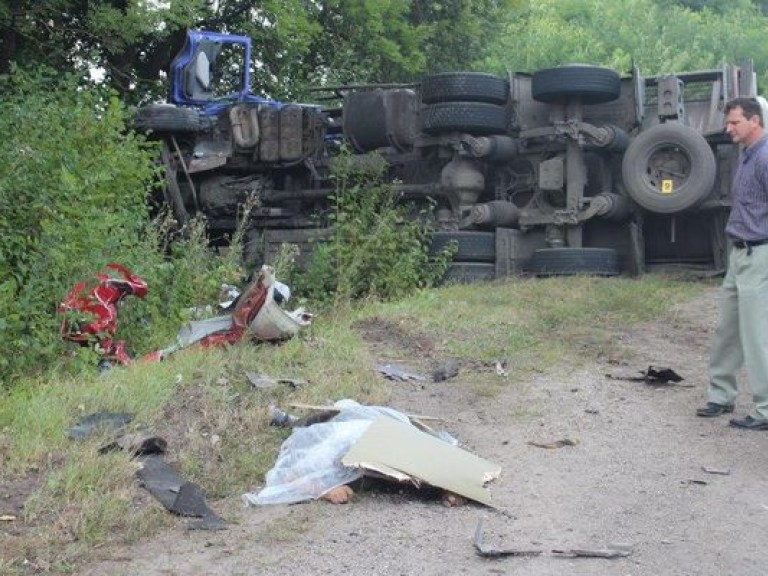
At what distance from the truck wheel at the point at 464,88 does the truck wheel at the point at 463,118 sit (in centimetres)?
8

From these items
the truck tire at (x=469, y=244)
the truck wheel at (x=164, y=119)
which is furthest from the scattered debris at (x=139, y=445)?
the truck wheel at (x=164, y=119)

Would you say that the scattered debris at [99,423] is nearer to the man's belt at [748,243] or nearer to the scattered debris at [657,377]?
the scattered debris at [657,377]

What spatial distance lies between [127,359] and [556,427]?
9.60ft

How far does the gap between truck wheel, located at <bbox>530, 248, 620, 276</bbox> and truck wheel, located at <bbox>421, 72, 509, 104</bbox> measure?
183cm

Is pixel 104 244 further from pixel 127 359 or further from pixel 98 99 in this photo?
pixel 98 99

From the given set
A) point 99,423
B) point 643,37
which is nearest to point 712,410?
point 99,423

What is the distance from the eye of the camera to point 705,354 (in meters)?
8.55

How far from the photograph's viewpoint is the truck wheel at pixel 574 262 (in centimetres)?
1140

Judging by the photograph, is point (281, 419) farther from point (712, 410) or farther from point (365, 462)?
point (712, 410)

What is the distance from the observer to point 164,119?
509 inches

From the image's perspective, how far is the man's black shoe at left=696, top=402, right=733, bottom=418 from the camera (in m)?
6.57

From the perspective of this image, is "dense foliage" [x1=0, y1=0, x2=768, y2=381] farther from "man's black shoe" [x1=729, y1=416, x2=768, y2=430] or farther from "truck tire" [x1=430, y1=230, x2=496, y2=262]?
"man's black shoe" [x1=729, y1=416, x2=768, y2=430]

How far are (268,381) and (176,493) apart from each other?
1.82m

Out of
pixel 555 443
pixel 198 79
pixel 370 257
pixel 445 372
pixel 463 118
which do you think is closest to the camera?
pixel 555 443
